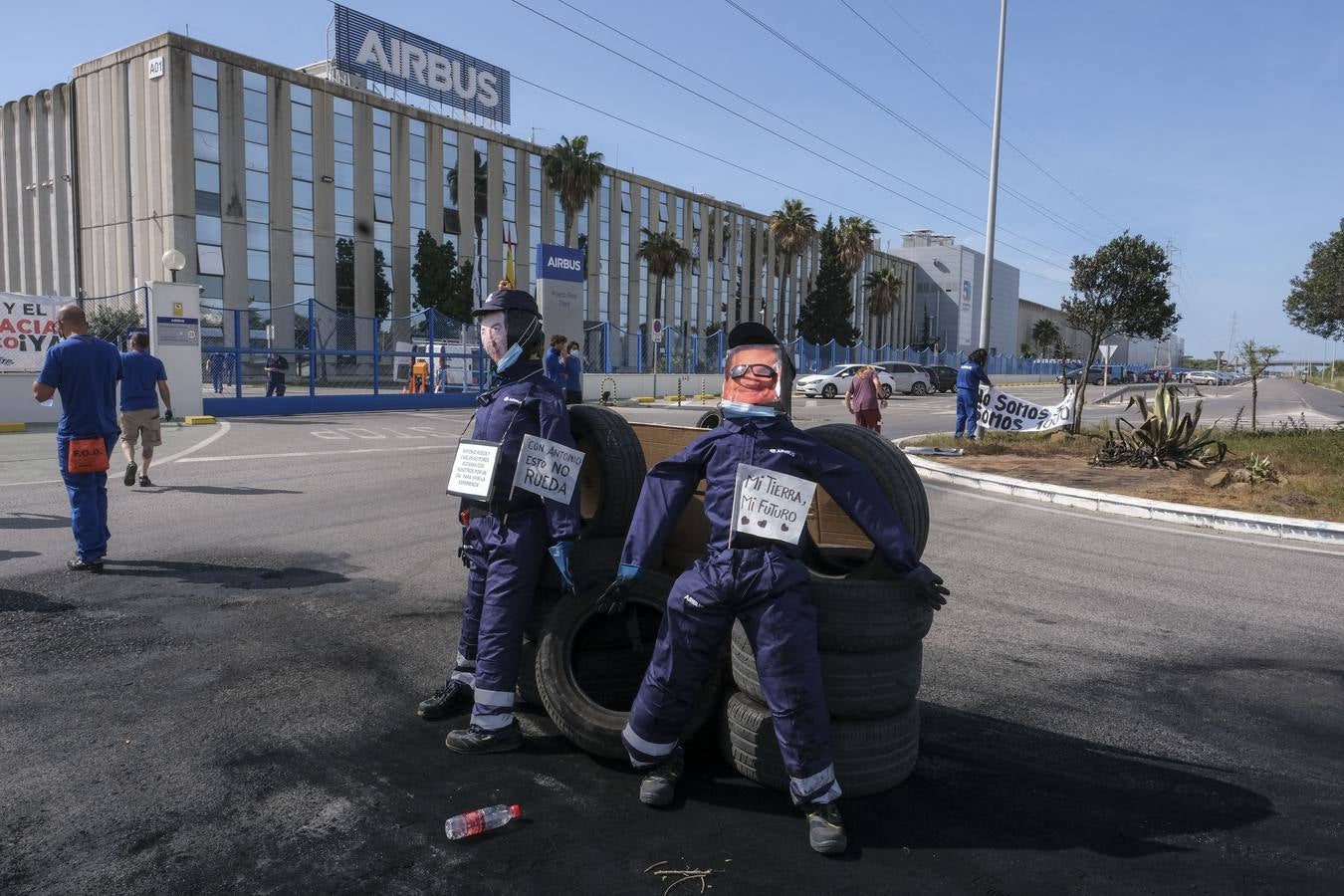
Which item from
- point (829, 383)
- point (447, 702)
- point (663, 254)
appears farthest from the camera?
point (663, 254)

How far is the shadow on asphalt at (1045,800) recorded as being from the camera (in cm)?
314

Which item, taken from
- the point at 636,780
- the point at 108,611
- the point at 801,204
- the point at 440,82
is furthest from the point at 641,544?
the point at 801,204

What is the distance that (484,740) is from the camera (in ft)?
12.2

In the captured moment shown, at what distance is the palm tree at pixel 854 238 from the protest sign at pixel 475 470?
6384 centimetres

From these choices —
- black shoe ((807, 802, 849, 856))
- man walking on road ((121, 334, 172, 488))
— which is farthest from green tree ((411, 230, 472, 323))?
black shoe ((807, 802, 849, 856))

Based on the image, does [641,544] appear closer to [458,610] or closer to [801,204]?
[458,610]

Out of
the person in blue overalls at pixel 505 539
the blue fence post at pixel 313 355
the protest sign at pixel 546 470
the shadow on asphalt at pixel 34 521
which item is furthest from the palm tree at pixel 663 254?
the protest sign at pixel 546 470

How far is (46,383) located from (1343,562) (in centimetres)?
1086

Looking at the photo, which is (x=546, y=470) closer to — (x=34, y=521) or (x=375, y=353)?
(x=34, y=521)

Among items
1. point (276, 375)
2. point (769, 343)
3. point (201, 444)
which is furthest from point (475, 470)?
point (276, 375)

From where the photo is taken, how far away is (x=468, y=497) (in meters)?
4.00

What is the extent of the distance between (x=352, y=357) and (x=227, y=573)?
19.5 m

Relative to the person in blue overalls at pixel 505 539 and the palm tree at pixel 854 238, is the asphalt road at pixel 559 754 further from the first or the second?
the palm tree at pixel 854 238

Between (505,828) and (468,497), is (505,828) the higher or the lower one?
the lower one
